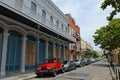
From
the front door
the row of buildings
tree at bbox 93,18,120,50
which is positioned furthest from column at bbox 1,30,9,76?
tree at bbox 93,18,120,50

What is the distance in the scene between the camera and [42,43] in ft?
85.8

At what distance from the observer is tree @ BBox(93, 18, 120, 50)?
37.6m

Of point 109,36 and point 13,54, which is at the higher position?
point 109,36

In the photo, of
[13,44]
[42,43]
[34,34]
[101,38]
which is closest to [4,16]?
[13,44]

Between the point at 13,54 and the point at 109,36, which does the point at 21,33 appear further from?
the point at 109,36

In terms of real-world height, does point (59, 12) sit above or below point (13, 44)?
above

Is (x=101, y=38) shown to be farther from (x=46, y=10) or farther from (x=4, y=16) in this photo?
(x=4, y=16)

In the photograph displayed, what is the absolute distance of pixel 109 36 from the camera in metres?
38.3

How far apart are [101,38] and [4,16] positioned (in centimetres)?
2858

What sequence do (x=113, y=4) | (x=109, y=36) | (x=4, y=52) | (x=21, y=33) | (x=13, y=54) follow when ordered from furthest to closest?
(x=109, y=36) → (x=21, y=33) → (x=13, y=54) → (x=4, y=52) → (x=113, y=4)

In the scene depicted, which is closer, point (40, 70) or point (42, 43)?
point (40, 70)

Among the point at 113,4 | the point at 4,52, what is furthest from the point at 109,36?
the point at 113,4

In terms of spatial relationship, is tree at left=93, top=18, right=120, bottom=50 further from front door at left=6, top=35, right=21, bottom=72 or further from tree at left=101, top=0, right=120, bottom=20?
tree at left=101, top=0, right=120, bottom=20

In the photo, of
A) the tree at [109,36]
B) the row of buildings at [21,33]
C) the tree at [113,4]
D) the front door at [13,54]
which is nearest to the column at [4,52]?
the row of buildings at [21,33]
